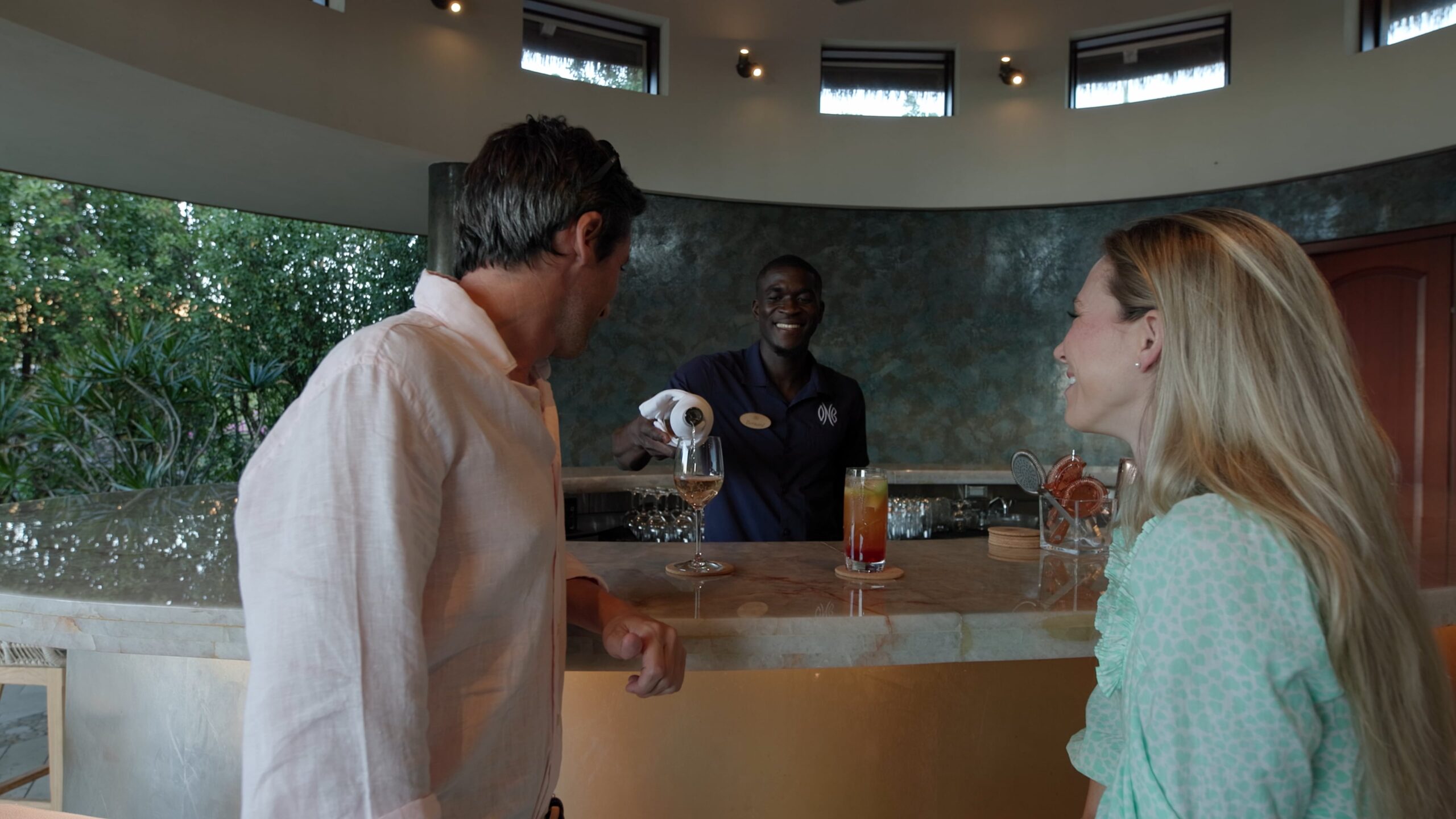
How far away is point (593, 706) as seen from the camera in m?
1.61

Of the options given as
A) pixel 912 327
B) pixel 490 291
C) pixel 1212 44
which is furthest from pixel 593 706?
pixel 1212 44

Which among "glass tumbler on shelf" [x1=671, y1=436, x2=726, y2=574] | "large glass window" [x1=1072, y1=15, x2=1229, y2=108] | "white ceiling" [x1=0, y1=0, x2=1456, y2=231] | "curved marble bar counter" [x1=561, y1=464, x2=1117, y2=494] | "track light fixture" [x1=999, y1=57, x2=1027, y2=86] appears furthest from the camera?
"track light fixture" [x1=999, y1=57, x2=1027, y2=86]

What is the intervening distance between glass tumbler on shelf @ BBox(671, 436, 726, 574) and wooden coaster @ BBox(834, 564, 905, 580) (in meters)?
0.21

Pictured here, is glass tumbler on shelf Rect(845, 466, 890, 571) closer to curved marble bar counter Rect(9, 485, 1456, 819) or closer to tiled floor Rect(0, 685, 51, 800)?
curved marble bar counter Rect(9, 485, 1456, 819)

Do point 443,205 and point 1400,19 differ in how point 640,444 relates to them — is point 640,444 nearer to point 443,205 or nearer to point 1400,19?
point 443,205

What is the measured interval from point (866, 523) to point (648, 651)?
0.56m

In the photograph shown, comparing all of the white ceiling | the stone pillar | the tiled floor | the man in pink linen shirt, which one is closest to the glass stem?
the man in pink linen shirt

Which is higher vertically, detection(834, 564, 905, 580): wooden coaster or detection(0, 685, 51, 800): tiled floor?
detection(834, 564, 905, 580): wooden coaster

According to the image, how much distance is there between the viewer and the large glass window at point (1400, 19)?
5.37 metres

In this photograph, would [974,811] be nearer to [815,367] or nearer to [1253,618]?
[1253,618]

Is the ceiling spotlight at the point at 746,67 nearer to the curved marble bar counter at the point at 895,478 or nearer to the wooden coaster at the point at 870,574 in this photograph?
the curved marble bar counter at the point at 895,478

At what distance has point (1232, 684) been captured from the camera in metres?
0.77

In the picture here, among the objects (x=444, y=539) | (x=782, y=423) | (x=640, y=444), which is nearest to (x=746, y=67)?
(x=782, y=423)

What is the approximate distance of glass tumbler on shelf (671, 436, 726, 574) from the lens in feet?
5.01
